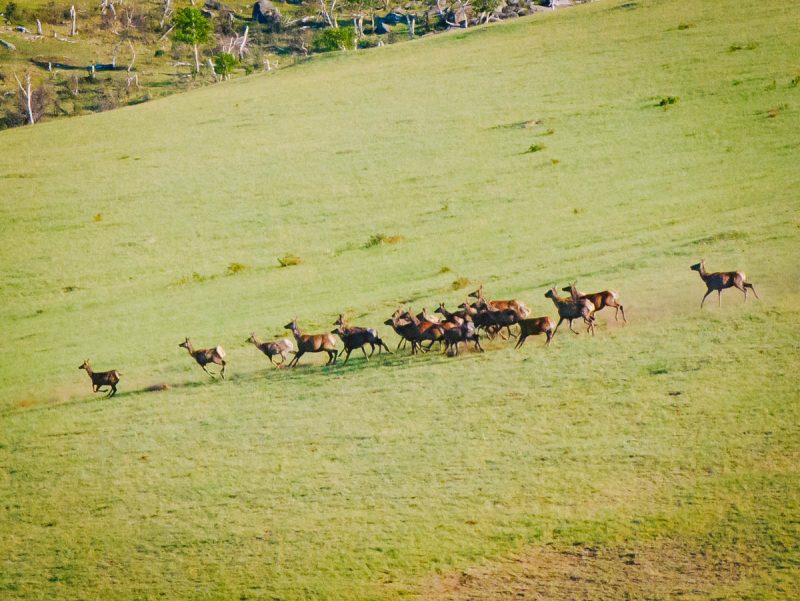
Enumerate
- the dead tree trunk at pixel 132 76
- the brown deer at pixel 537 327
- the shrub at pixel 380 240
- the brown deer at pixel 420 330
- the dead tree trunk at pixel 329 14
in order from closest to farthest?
the brown deer at pixel 537 327
the brown deer at pixel 420 330
the shrub at pixel 380 240
the dead tree trunk at pixel 132 76
the dead tree trunk at pixel 329 14

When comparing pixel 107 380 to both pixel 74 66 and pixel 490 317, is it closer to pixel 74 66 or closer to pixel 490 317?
pixel 490 317

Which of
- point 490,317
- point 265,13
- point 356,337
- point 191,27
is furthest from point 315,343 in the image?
point 265,13

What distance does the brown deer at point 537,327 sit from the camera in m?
15.7

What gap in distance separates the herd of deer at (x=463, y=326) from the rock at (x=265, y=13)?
278 feet

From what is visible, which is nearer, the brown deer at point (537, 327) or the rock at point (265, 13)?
the brown deer at point (537, 327)

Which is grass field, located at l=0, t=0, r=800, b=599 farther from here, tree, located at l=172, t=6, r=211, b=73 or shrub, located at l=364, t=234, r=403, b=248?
tree, located at l=172, t=6, r=211, b=73

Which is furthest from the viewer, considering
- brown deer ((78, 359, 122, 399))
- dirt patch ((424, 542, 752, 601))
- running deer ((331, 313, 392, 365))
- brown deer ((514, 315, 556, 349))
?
brown deer ((78, 359, 122, 399))

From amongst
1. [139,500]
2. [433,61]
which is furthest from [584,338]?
[433,61]

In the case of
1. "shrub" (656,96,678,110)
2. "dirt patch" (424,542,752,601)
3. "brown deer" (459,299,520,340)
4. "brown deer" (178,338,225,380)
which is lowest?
"dirt patch" (424,542,752,601)

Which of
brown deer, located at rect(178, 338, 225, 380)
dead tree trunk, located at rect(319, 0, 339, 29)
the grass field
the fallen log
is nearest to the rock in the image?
dead tree trunk, located at rect(319, 0, 339, 29)

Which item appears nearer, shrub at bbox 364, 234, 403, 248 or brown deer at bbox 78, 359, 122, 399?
brown deer at bbox 78, 359, 122, 399

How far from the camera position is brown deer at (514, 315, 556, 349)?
15703 millimetres

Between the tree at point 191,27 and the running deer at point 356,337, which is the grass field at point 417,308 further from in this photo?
the tree at point 191,27

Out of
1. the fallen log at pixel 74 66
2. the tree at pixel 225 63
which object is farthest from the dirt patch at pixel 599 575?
the fallen log at pixel 74 66
